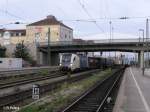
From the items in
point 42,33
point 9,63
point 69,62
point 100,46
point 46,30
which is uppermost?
point 46,30

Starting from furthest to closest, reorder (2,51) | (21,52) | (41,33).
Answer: (41,33) → (2,51) → (21,52)

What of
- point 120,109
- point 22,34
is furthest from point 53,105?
point 22,34

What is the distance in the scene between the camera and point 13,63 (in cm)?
7525

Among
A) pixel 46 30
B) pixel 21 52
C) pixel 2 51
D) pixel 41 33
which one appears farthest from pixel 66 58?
pixel 41 33

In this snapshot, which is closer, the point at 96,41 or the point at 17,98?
the point at 17,98

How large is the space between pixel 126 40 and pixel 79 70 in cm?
3771

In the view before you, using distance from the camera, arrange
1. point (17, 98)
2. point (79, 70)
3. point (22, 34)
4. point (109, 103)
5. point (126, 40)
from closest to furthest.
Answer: point (109, 103) → point (17, 98) → point (79, 70) → point (126, 40) → point (22, 34)

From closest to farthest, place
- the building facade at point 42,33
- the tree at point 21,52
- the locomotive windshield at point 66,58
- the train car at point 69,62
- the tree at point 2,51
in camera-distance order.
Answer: the train car at point 69,62 < the locomotive windshield at point 66,58 < the tree at point 21,52 < the tree at point 2,51 < the building facade at point 42,33

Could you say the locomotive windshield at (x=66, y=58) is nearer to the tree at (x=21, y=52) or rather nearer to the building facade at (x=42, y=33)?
the tree at (x=21, y=52)

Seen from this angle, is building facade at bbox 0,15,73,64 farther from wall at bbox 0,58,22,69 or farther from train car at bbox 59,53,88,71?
train car at bbox 59,53,88,71

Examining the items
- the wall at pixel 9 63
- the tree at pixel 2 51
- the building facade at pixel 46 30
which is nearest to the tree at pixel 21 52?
the tree at pixel 2 51

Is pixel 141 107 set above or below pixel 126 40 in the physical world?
below

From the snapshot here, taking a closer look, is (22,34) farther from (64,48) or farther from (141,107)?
(141,107)

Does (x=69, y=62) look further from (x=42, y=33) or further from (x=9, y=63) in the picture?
(x=42, y=33)
